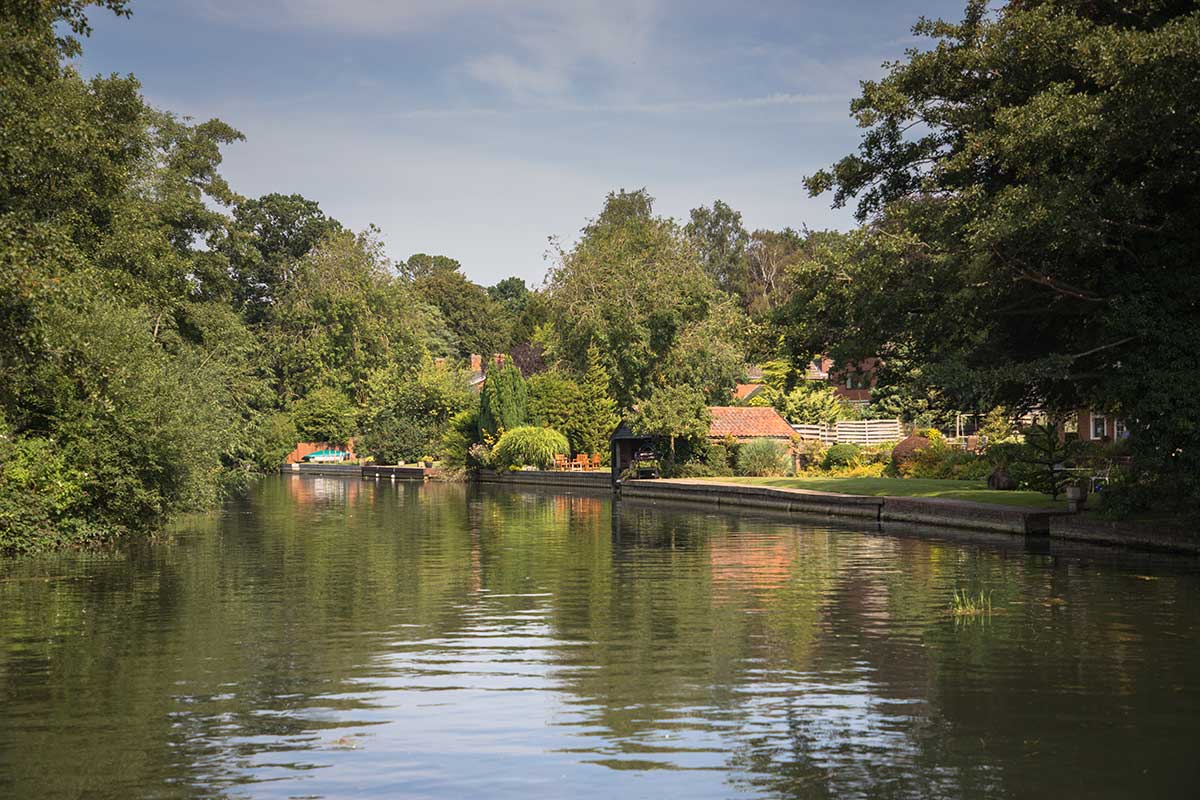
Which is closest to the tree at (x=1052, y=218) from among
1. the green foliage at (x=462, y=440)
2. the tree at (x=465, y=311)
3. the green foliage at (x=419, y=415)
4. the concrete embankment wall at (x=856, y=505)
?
the concrete embankment wall at (x=856, y=505)

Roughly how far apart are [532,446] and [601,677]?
55.1 meters

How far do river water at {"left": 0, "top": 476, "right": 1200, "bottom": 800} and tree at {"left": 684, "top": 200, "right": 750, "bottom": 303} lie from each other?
318 feet

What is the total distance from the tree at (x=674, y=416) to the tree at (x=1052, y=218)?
25070mm

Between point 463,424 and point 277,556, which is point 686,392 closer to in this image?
point 463,424

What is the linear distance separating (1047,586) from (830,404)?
47.9 meters

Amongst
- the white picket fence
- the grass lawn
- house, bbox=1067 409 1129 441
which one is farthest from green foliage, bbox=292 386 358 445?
house, bbox=1067 409 1129 441

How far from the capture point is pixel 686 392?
58.8m

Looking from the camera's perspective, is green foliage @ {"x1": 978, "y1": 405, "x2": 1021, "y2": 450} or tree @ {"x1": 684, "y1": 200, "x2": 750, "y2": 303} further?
tree @ {"x1": 684, "y1": 200, "x2": 750, "y2": 303}

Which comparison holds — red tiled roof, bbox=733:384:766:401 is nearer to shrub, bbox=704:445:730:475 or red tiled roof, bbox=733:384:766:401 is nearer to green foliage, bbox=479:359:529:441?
green foliage, bbox=479:359:529:441

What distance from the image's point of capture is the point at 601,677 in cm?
1395

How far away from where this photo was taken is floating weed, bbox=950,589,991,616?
60.2ft

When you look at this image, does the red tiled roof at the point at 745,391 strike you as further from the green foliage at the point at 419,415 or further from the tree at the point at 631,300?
the green foliage at the point at 419,415

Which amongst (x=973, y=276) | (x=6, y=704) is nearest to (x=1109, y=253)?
(x=973, y=276)

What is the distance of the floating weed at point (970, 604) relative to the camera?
723 inches
